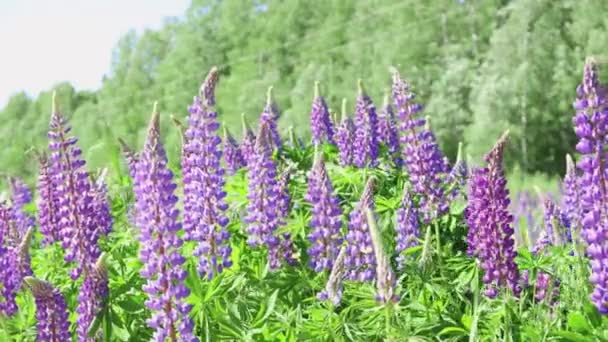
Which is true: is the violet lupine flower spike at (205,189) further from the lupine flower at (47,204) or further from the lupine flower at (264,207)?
the lupine flower at (47,204)

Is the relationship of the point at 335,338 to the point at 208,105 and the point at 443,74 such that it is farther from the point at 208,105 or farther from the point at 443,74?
the point at 443,74

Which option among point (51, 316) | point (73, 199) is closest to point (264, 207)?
point (73, 199)

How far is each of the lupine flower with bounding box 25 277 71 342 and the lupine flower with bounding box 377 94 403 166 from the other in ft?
8.85

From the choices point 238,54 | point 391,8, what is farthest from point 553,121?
point 238,54

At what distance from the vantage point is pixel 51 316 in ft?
11.4

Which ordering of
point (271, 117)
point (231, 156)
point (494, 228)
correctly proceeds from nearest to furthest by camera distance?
point (494, 228), point (231, 156), point (271, 117)

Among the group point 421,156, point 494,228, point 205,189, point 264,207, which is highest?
point 421,156

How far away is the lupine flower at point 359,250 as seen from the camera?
155 inches

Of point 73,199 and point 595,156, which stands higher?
point 73,199

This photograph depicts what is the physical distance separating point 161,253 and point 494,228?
1432 millimetres

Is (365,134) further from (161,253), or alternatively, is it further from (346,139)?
(161,253)

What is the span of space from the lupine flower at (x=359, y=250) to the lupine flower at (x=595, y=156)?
3.01ft

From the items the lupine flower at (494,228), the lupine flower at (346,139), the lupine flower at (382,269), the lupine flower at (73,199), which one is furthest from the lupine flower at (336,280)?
the lupine flower at (346,139)

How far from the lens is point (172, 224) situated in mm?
3418
